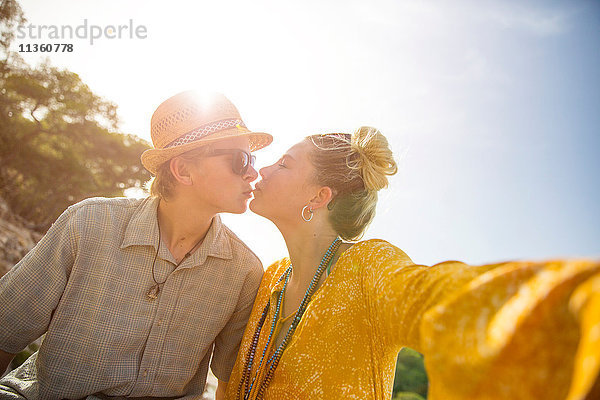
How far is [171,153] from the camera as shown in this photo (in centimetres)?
379

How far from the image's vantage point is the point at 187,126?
3768 mm

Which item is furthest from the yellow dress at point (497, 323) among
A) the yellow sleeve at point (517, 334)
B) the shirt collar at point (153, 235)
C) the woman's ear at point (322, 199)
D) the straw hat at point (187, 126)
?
the straw hat at point (187, 126)

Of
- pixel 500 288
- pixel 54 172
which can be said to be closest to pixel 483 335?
pixel 500 288

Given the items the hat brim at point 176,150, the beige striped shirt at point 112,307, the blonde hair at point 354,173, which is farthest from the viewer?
the hat brim at point 176,150

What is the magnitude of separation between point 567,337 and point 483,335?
0.22m

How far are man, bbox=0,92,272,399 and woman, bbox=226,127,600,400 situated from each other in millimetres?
335

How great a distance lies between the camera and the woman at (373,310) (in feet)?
3.74

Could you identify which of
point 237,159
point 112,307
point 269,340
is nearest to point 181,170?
point 237,159

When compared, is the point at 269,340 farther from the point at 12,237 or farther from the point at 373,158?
the point at 12,237

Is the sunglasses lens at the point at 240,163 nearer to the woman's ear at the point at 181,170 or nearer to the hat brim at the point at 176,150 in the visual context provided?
the hat brim at the point at 176,150

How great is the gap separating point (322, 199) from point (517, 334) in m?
2.43

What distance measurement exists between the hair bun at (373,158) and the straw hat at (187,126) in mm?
1067

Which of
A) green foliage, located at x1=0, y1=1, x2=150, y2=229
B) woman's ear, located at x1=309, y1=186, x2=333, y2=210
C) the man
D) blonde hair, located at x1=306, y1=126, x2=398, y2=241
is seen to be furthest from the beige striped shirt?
green foliage, located at x1=0, y1=1, x2=150, y2=229

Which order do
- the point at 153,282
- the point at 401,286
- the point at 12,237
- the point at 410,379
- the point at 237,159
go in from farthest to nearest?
the point at 410,379
the point at 12,237
the point at 237,159
the point at 153,282
the point at 401,286
